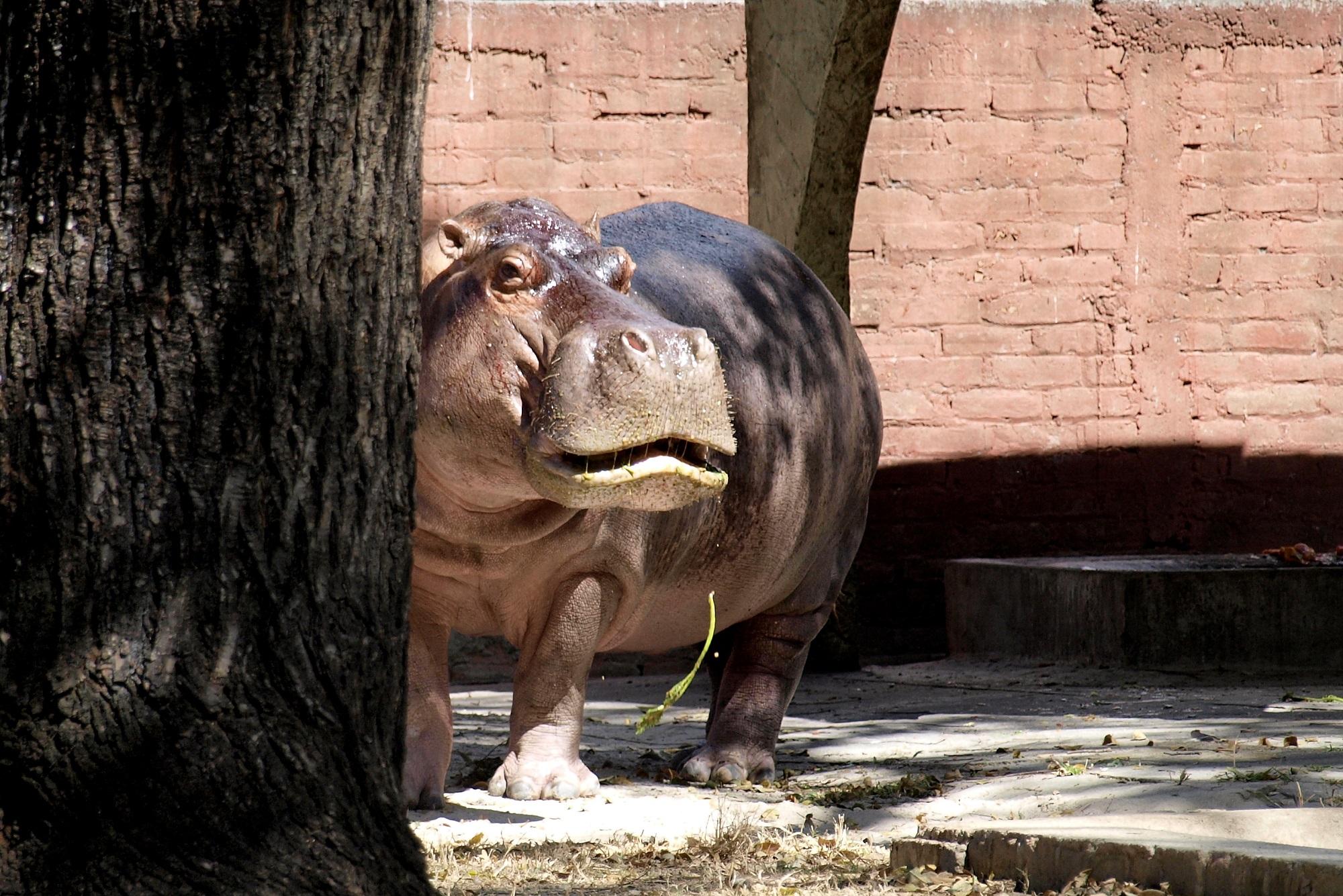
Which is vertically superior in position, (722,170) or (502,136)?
(502,136)

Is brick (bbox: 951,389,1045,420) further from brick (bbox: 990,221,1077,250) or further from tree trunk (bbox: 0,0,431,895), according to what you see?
tree trunk (bbox: 0,0,431,895)

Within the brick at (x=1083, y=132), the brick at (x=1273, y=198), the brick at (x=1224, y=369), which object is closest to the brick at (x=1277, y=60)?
the brick at (x=1273, y=198)

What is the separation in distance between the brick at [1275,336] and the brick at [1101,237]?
26.6 inches

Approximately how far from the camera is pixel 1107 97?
7488 millimetres

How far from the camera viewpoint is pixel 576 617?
4.02m

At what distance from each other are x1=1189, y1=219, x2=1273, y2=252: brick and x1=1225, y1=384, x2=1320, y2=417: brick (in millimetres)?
657

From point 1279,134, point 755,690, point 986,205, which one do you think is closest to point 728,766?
point 755,690

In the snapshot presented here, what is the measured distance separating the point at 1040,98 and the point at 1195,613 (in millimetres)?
2472

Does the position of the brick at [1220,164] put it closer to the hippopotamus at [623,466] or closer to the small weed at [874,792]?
the hippopotamus at [623,466]

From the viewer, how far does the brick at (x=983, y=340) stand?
7.42 m

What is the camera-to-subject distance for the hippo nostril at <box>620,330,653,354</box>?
3.38 meters

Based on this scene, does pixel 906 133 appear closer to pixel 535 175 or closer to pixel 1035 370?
pixel 1035 370

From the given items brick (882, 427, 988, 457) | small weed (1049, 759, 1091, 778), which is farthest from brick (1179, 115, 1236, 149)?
small weed (1049, 759, 1091, 778)

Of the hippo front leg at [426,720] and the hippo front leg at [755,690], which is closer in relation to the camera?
the hippo front leg at [426,720]
